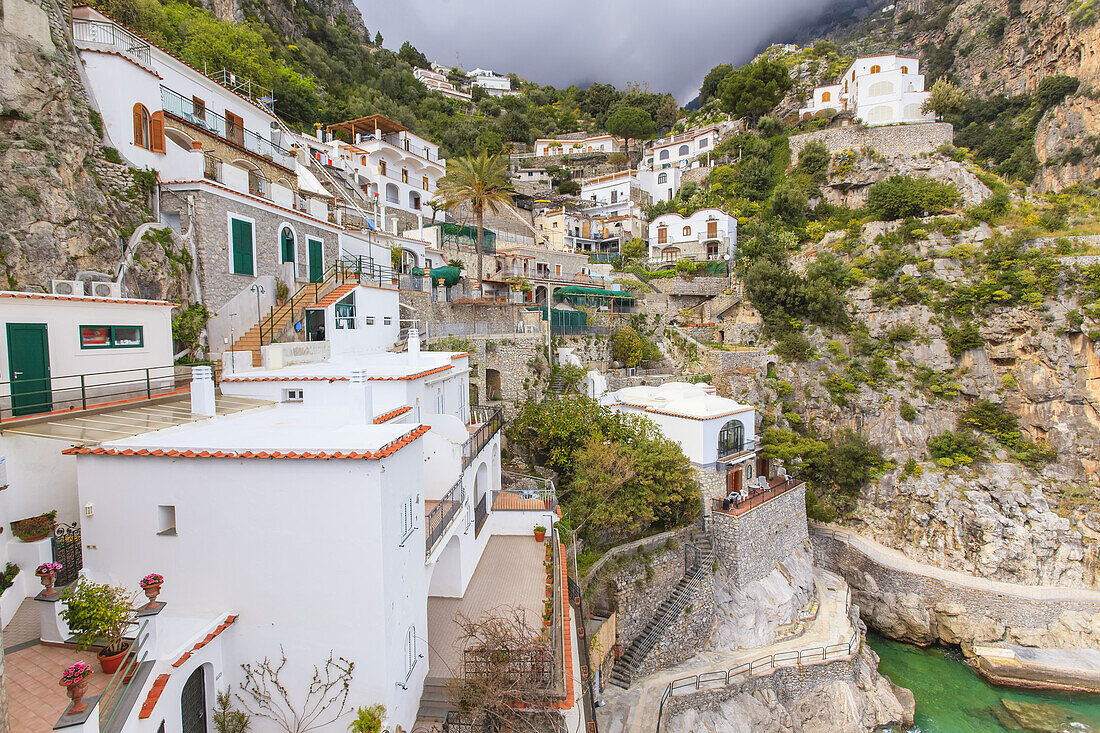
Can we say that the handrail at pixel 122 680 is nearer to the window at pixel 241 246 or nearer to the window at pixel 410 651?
the window at pixel 410 651

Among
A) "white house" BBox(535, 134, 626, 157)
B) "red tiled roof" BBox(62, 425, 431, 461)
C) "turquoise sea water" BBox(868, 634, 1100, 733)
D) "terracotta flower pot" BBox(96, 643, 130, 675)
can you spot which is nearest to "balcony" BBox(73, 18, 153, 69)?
"red tiled roof" BBox(62, 425, 431, 461)

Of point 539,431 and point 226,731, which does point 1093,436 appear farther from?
point 226,731

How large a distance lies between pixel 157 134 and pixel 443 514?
1494 centimetres

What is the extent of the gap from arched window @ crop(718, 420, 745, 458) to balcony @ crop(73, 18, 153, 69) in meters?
25.3

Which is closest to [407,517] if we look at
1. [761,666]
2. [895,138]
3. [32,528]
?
[32,528]

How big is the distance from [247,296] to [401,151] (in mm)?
23788

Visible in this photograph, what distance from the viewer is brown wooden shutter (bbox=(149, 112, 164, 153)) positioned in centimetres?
1523

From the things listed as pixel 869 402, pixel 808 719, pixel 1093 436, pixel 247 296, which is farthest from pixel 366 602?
pixel 1093 436

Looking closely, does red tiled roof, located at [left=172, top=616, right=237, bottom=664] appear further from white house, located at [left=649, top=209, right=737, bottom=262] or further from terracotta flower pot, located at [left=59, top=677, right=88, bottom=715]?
white house, located at [left=649, top=209, right=737, bottom=262]

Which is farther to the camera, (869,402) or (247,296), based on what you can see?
(869,402)

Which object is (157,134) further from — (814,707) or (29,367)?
(814,707)

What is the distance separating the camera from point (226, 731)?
23.3 feet

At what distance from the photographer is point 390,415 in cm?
1016

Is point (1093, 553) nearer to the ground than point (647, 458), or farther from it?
nearer to the ground
